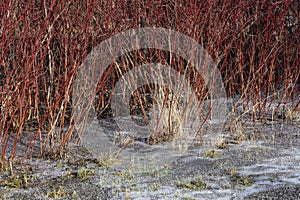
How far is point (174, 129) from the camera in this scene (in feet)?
12.2

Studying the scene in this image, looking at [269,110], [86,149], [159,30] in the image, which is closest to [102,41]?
[159,30]

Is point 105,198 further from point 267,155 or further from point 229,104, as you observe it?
point 229,104

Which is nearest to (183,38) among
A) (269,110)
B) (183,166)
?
(183,166)

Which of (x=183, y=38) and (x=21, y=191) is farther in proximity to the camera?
(x=183, y=38)

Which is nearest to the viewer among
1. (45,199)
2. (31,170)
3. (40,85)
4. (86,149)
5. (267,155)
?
(45,199)

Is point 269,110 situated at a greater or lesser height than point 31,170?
greater

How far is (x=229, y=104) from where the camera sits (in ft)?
16.1

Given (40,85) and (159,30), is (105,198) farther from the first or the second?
(40,85)

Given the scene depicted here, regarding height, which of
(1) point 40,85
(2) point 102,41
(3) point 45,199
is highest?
(2) point 102,41

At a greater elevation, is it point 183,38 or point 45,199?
point 183,38

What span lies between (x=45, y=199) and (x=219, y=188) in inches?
40.7

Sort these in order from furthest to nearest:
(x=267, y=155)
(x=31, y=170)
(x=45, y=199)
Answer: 1. (x=267, y=155)
2. (x=31, y=170)
3. (x=45, y=199)

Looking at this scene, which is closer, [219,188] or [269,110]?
[219,188]

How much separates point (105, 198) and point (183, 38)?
173 centimetres
